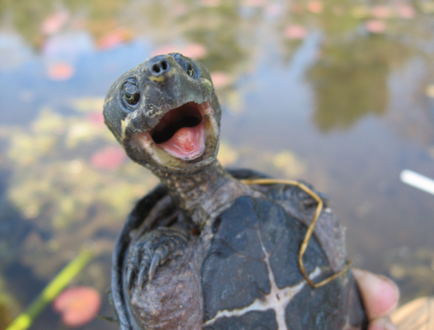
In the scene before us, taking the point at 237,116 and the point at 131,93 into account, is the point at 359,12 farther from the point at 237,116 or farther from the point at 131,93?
the point at 131,93

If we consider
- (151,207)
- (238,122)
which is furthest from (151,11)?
(151,207)

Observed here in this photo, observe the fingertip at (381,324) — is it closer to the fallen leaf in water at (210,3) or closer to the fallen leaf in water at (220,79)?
the fallen leaf in water at (220,79)

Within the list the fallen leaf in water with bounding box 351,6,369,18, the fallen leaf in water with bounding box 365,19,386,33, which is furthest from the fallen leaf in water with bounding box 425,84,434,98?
the fallen leaf in water with bounding box 351,6,369,18

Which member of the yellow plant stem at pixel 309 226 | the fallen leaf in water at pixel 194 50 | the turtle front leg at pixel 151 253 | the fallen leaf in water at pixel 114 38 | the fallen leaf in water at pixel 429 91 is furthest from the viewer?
the fallen leaf in water at pixel 114 38

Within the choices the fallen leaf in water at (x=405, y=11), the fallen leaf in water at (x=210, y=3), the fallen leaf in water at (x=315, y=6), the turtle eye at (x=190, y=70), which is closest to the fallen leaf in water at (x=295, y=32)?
the fallen leaf in water at (x=315, y=6)

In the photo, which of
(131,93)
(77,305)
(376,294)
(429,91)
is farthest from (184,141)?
(429,91)

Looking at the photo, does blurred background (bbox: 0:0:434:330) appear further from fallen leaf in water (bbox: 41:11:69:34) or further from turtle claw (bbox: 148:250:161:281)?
turtle claw (bbox: 148:250:161:281)

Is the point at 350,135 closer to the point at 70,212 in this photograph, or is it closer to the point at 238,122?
the point at 238,122
